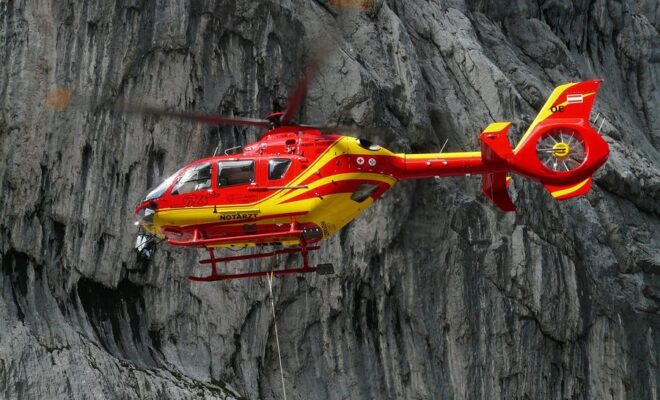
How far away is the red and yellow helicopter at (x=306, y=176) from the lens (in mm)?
14477

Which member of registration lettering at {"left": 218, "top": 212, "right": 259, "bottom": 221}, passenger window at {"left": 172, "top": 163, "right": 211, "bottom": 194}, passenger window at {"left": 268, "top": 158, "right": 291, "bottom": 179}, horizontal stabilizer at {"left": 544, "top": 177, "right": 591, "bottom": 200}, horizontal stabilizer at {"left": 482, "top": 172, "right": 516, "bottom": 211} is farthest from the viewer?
horizontal stabilizer at {"left": 482, "top": 172, "right": 516, "bottom": 211}

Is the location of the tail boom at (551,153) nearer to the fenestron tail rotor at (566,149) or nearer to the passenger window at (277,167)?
the fenestron tail rotor at (566,149)

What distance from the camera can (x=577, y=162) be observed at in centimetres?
1509

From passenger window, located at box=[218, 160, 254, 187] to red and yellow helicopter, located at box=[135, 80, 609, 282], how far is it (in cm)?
2

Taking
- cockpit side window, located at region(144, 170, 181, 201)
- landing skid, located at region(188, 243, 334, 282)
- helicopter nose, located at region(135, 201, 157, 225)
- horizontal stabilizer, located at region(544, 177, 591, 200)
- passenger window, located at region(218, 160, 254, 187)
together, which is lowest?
landing skid, located at region(188, 243, 334, 282)

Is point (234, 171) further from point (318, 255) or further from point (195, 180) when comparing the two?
point (318, 255)

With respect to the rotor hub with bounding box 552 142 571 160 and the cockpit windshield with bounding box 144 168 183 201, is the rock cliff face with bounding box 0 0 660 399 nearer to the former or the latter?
the cockpit windshield with bounding box 144 168 183 201

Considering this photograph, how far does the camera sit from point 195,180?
582 inches

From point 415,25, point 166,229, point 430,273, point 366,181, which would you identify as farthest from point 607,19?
point 166,229

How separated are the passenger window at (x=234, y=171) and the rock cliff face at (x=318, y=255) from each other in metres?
4.50

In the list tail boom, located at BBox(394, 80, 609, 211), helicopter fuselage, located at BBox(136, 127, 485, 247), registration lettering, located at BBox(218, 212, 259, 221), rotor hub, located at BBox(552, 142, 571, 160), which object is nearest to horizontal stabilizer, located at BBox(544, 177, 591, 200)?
tail boom, located at BBox(394, 80, 609, 211)

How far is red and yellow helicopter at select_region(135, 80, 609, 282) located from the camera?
47.5 feet

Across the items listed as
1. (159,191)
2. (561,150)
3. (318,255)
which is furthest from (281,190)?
(318,255)

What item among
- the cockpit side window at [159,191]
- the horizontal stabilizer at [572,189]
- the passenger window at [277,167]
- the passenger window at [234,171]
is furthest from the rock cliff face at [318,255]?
the horizontal stabilizer at [572,189]
